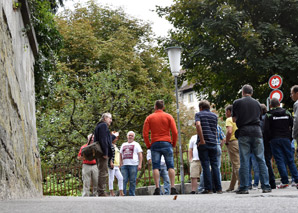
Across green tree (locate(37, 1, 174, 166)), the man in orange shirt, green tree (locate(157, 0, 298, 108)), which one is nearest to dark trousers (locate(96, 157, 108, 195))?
the man in orange shirt

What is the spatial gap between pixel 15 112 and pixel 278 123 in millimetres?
5364

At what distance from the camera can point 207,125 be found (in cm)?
957

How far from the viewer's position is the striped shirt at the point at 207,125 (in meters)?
9.48

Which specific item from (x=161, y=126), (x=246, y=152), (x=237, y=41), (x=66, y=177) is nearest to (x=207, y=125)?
(x=161, y=126)

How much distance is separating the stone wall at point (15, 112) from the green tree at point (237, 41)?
39.6ft

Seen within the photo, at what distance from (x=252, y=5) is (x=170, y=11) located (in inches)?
153

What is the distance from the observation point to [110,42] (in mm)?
32344

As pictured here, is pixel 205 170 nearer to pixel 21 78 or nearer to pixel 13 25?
pixel 21 78

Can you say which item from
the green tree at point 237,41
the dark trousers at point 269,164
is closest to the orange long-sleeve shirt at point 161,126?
the dark trousers at point 269,164

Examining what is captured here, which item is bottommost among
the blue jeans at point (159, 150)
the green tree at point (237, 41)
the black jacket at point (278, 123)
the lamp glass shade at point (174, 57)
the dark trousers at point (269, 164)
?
the dark trousers at point (269, 164)

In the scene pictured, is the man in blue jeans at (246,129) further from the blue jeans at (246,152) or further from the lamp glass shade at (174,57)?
the lamp glass shade at (174,57)

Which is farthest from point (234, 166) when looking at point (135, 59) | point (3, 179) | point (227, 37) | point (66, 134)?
point (135, 59)

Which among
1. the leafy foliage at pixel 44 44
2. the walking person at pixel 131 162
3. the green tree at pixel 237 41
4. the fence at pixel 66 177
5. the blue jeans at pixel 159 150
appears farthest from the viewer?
the green tree at pixel 237 41

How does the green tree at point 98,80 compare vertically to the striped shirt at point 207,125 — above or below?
above
